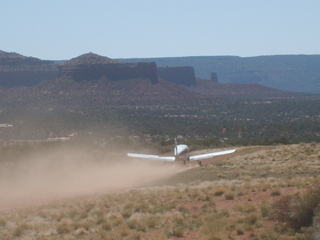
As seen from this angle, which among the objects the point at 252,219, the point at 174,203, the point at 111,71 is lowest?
the point at 174,203

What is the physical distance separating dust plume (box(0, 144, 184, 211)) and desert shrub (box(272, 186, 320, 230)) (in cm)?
1801

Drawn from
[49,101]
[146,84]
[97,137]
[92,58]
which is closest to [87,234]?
[97,137]

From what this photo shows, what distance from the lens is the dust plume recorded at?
34.3m

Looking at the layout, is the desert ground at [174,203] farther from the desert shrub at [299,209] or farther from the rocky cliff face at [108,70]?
the rocky cliff face at [108,70]

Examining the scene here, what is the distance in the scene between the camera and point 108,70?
171 m

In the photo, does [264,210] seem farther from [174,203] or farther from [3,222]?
[3,222]

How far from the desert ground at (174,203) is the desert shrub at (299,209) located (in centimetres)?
26

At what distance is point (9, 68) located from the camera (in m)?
195

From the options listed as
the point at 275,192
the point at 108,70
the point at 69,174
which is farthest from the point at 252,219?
the point at 108,70

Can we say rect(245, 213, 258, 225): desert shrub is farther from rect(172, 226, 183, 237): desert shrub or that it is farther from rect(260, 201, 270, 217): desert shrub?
rect(172, 226, 183, 237): desert shrub

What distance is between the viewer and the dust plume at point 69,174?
113 feet

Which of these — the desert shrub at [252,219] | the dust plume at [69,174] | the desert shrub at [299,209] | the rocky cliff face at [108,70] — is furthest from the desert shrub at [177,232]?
the rocky cliff face at [108,70]

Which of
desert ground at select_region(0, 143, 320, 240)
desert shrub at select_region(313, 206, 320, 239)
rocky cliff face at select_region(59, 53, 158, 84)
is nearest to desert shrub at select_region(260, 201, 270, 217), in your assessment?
desert ground at select_region(0, 143, 320, 240)

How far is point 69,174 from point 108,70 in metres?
128
